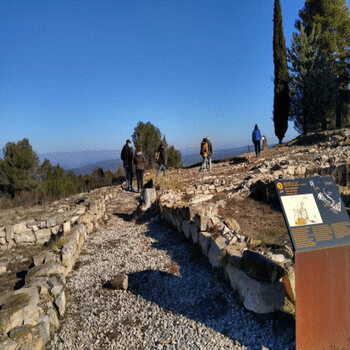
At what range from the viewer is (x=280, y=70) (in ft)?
90.3

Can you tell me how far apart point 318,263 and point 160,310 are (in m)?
2.62

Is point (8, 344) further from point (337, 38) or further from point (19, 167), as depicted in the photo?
point (337, 38)

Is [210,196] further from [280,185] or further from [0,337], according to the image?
[0,337]

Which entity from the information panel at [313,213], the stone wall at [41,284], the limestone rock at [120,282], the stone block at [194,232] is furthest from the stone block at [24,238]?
the information panel at [313,213]

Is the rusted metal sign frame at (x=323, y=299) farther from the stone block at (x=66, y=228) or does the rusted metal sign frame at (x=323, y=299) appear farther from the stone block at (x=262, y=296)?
the stone block at (x=66, y=228)

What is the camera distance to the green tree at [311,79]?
26094mm

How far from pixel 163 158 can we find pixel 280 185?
11143 millimetres

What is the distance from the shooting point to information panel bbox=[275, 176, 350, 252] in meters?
3.41

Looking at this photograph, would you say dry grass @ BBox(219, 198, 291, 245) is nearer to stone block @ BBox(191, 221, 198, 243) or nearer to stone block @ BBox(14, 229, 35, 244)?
stone block @ BBox(191, 221, 198, 243)

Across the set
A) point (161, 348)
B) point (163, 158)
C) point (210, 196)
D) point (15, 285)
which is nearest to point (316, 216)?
point (161, 348)

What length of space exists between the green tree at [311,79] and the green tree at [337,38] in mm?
824

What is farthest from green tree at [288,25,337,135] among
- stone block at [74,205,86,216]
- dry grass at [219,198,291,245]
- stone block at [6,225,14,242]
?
stone block at [6,225,14,242]

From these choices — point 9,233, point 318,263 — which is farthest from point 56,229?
point 318,263

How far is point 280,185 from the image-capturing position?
3.56m
